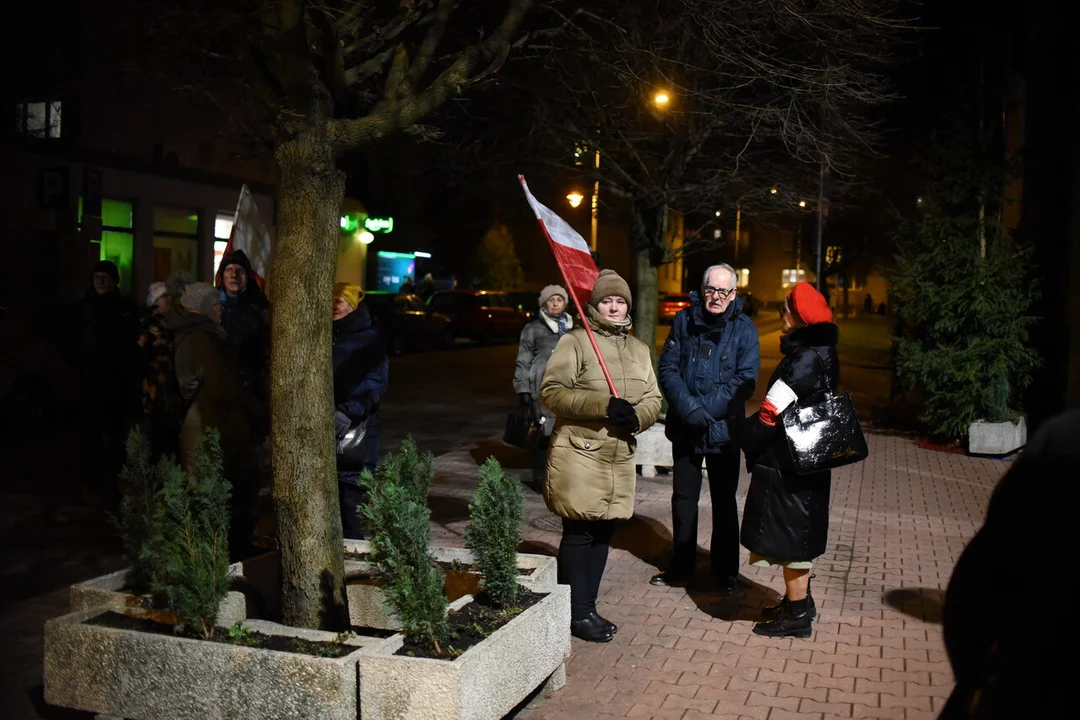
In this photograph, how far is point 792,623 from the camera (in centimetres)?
577

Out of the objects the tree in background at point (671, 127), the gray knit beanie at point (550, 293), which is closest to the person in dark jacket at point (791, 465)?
the gray knit beanie at point (550, 293)

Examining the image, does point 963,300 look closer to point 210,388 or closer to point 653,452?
point 653,452

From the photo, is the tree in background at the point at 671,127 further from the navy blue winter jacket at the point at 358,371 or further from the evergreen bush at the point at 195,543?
the evergreen bush at the point at 195,543

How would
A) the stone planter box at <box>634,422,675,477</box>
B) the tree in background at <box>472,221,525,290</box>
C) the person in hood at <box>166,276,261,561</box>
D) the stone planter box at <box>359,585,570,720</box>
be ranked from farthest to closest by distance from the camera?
the tree in background at <box>472,221,525,290</box> → the stone planter box at <box>634,422,675,477</box> → the person in hood at <box>166,276,261,561</box> → the stone planter box at <box>359,585,570,720</box>

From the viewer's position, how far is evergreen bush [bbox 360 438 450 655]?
13.7 feet

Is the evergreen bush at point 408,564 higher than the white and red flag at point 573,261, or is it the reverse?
the white and red flag at point 573,261

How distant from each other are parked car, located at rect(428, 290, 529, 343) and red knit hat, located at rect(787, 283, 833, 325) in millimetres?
26330

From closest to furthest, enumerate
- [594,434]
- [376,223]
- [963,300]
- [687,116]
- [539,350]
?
[594,434]
[539,350]
[963,300]
[687,116]
[376,223]

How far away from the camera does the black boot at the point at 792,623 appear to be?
578 centimetres

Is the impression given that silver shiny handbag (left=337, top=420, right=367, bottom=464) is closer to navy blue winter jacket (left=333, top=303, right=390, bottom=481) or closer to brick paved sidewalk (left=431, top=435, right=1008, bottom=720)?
navy blue winter jacket (left=333, top=303, right=390, bottom=481)

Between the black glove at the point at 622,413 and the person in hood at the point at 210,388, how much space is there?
226 centimetres

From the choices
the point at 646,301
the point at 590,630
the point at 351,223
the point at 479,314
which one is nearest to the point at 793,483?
the point at 590,630

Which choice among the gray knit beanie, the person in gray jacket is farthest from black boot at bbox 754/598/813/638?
the gray knit beanie

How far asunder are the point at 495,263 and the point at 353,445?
40.7 meters
